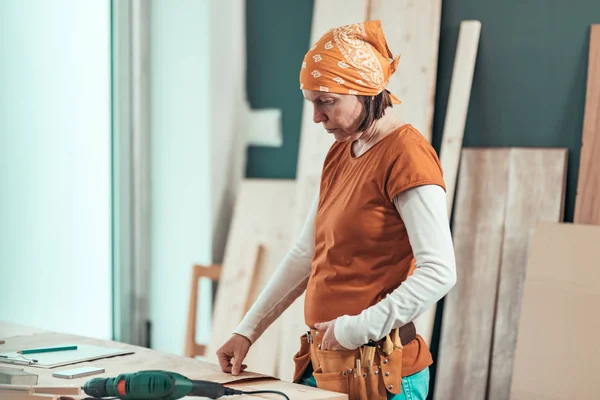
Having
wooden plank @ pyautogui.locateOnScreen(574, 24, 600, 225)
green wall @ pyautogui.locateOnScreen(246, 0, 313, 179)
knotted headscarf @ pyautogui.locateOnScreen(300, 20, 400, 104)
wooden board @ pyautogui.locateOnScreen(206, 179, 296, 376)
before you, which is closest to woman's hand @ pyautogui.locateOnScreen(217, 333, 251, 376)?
knotted headscarf @ pyautogui.locateOnScreen(300, 20, 400, 104)

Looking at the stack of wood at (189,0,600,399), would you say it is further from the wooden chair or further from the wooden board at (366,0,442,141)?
the wooden chair

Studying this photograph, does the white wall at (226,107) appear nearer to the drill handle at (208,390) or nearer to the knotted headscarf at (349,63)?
the knotted headscarf at (349,63)

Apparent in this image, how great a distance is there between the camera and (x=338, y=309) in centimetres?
174

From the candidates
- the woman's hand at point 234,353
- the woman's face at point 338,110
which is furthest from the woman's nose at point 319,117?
the woman's hand at point 234,353

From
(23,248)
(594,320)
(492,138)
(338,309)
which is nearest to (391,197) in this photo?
(338,309)

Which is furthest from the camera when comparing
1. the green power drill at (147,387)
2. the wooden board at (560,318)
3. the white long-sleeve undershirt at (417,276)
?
the wooden board at (560,318)

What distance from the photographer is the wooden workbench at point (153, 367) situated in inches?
64.4

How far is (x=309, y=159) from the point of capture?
3.54m

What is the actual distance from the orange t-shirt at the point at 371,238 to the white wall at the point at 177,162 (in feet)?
7.61

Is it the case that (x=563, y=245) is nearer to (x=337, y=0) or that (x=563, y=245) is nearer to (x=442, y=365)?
(x=442, y=365)

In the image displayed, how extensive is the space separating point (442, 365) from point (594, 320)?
0.67m

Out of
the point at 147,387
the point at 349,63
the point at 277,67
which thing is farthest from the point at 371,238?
the point at 277,67

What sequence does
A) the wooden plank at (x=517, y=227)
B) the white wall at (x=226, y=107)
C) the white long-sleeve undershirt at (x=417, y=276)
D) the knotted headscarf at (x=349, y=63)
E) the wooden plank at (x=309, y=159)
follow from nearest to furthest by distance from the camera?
the white long-sleeve undershirt at (x=417, y=276) → the knotted headscarf at (x=349, y=63) → the wooden plank at (x=517, y=227) → the wooden plank at (x=309, y=159) → the white wall at (x=226, y=107)

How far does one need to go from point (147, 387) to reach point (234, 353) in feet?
1.35
